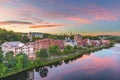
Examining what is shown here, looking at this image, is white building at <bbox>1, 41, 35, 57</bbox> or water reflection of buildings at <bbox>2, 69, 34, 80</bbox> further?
white building at <bbox>1, 41, 35, 57</bbox>

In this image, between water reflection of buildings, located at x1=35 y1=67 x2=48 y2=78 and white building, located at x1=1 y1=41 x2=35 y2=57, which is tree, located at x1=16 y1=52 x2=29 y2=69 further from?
white building, located at x1=1 y1=41 x2=35 y2=57

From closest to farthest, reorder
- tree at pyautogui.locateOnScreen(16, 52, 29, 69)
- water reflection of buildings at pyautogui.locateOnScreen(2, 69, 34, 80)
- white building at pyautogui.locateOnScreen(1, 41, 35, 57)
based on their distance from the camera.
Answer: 1. water reflection of buildings at pyautogui.locateOnScreen(2, 69, 34, 80)
2. tree at pyautogui.locateOnScreen(16, 52, 29, 69)
3. white building at pyautogui.locateOnScreen(1, 41, 35, 57)

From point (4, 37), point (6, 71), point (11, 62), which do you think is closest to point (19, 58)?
point (11, 62)

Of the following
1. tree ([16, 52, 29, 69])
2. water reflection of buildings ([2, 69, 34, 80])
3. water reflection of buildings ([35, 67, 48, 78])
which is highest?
tree ([16, 52, 29, 69])

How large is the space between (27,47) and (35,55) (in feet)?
7.79

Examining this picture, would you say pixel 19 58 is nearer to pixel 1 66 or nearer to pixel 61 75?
pixel 1 66

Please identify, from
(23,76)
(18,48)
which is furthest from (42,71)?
(18,48)

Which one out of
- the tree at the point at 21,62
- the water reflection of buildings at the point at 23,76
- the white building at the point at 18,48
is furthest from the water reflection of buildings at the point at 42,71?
the white building at the point at 18,48

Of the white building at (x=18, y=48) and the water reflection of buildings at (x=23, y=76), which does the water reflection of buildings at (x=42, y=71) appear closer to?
the water reflection of buildings at (x=23, y=76)

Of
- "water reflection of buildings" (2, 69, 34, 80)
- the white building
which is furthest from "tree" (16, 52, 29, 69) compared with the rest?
the white building

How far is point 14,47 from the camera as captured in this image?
26641mm

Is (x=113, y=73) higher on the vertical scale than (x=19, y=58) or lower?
lower

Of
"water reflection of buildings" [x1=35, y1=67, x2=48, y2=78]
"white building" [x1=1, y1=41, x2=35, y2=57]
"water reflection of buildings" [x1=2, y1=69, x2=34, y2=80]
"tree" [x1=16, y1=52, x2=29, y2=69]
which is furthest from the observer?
"white building" [x1=1, y1=41, x2=35, y2=57]

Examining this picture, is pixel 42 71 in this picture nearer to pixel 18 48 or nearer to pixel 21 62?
pixel 21 62
